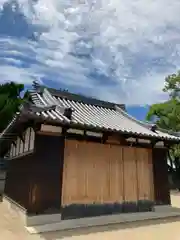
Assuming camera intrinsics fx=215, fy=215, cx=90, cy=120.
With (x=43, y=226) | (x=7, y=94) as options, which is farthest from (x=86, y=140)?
(x=7, y=94)

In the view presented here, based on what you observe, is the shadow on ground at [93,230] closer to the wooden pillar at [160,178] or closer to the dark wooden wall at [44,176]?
the dark wooden wall at [44,176]

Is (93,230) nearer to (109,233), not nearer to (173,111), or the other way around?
(109,233)

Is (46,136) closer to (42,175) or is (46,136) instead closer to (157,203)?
(42,175)

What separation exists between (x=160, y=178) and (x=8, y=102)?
12130 mm

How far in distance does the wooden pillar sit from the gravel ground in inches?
70.1

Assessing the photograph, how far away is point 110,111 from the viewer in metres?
10.5

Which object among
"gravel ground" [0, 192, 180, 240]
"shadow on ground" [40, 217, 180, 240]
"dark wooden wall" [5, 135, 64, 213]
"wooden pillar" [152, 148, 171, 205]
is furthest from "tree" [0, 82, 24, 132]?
"shadow on ground" [40, 217, 180, 240]

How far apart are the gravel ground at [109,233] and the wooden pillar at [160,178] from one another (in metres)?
1.78

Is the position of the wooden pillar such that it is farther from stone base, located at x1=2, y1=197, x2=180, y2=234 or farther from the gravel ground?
the gravel ground

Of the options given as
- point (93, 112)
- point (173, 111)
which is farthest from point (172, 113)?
point (93, 112)

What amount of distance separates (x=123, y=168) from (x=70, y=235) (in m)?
3.03

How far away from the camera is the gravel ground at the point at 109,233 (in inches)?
179

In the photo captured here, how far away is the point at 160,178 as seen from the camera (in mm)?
7809

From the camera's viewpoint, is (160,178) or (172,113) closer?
(160,178)
